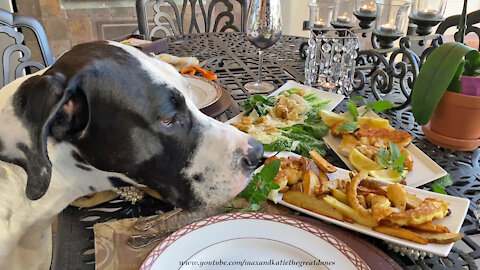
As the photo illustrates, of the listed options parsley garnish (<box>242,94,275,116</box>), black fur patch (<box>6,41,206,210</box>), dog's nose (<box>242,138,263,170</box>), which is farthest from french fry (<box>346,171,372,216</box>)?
parsley garnish (<box>242,94,275,116</box>)

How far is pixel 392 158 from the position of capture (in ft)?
3.22

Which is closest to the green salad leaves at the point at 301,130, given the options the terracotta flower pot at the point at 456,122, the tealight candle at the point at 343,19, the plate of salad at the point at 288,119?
the plate of salad at the point at 288,119

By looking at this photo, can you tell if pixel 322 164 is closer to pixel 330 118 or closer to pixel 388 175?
pixel 388 175

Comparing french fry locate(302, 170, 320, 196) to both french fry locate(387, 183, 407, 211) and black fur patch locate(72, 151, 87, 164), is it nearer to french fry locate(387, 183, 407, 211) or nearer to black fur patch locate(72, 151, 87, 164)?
french fry locate(387, 183, 407, 211)

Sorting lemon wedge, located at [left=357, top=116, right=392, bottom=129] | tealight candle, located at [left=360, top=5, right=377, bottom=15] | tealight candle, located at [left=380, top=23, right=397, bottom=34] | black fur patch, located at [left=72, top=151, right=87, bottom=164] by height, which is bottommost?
lemon wedge, located at [left=357, top=116, right=392, bottom=129]

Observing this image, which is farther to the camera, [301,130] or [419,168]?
[301,130]

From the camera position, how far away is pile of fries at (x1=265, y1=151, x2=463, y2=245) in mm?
747

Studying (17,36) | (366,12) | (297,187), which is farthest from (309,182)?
(17,36)

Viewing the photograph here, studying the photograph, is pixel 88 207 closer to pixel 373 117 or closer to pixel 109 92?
pixel 109 92

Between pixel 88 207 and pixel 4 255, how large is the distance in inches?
7.5

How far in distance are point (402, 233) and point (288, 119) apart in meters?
0.59

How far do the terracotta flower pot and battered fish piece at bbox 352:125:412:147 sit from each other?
0.11 meters

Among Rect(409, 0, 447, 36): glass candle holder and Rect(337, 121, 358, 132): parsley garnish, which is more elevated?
Rect(409, 0, 447, 36): glass candle holder

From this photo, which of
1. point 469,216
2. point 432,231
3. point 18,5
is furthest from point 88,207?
point 18,5
